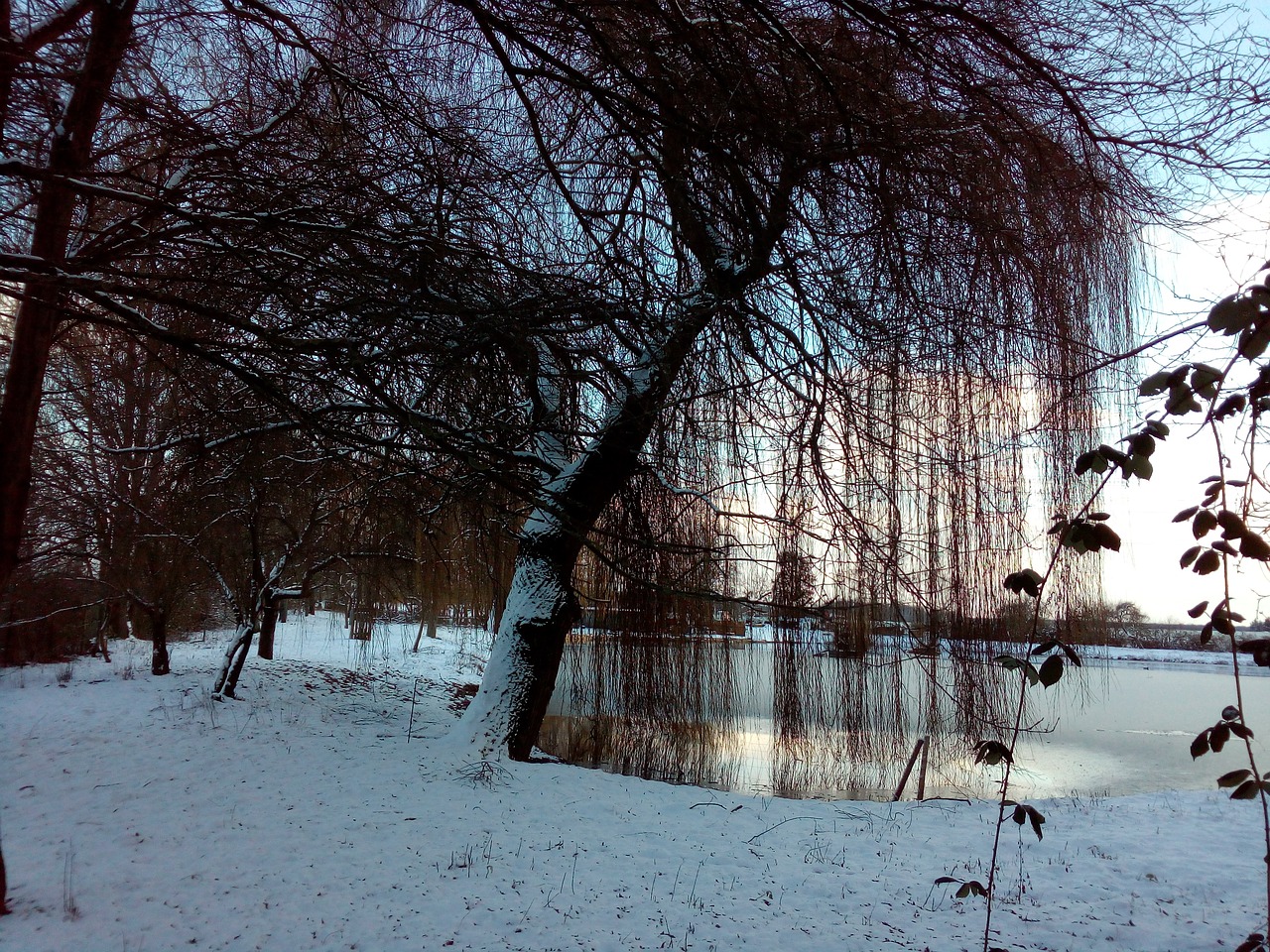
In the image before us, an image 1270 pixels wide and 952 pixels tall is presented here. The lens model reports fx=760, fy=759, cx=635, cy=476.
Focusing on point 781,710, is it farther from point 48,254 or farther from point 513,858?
point 48,254

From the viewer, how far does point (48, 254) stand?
9.18 feet

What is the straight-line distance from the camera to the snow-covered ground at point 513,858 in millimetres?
3346

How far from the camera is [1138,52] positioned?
2.37m

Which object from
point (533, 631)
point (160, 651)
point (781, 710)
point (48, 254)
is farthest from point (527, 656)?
point (160, 651)

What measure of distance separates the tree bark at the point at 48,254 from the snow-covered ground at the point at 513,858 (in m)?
1.77

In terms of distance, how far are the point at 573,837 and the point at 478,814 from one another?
2.26 feet

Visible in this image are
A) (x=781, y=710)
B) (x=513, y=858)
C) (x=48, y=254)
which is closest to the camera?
(x=48, y=254)

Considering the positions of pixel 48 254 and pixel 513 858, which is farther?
pixel 513 858

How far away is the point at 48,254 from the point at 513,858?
357 cm

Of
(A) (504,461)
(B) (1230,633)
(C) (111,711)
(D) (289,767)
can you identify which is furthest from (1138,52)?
(C) (111,711)

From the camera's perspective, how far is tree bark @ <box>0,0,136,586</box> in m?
2.29

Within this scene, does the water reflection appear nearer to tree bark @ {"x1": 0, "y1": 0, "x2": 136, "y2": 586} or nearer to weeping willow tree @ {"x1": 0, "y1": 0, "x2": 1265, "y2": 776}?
weeping willow tree @ {"x1": 0, "y1": 0, "x2": 1265, "y2": 776}

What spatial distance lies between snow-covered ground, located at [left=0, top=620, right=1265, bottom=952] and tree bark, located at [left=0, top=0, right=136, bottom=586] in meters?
1.77

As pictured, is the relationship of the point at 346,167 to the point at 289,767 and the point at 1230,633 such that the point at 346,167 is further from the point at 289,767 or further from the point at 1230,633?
the point at 289,767
